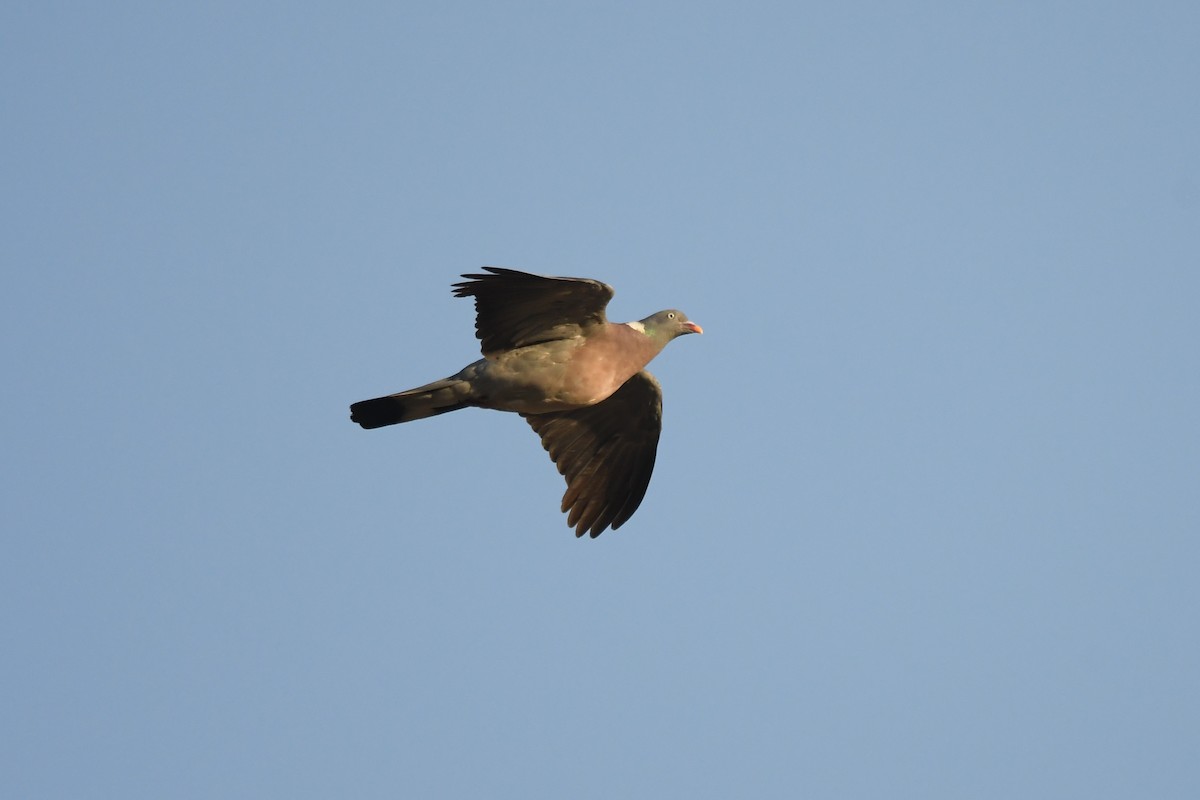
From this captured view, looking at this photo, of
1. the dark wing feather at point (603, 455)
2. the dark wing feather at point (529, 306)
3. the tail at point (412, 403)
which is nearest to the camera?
the dark wing feather at point (529, 306)

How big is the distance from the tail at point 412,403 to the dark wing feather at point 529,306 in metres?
0.34

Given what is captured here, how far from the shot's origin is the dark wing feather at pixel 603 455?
40.1ft

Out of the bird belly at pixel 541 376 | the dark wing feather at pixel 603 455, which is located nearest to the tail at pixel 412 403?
the bird belly at pixel 541 376

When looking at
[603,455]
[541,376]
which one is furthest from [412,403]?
[603,455]

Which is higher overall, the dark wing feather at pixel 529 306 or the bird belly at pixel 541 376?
the dark wing feather at pixel 529 306

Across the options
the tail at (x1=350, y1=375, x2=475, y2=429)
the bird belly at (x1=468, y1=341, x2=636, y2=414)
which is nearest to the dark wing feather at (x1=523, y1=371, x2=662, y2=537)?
the bird belly at (x1=468, y1=341, x2=636, y2=414)

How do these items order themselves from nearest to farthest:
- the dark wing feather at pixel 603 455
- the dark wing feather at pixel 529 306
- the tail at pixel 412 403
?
the dark wing feather at pixel 529 306 → the tail at pixel 412 403 → the dark wing feather at pixel 603 455

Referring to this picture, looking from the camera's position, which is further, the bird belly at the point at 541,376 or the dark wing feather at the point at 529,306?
the bird belly at the point at 541,376

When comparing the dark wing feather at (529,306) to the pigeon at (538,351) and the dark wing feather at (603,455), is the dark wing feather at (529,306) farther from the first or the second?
the dark wing feather at (603,455)

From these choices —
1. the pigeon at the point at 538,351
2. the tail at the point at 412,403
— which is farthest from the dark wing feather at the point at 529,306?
the tail at the point at 412,403

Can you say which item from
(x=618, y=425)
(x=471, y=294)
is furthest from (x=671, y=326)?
(x=471, y=294)

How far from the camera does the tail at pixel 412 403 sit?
10.6 meters

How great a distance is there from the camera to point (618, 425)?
1227 cm

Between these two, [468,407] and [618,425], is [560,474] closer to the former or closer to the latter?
[618,425]
